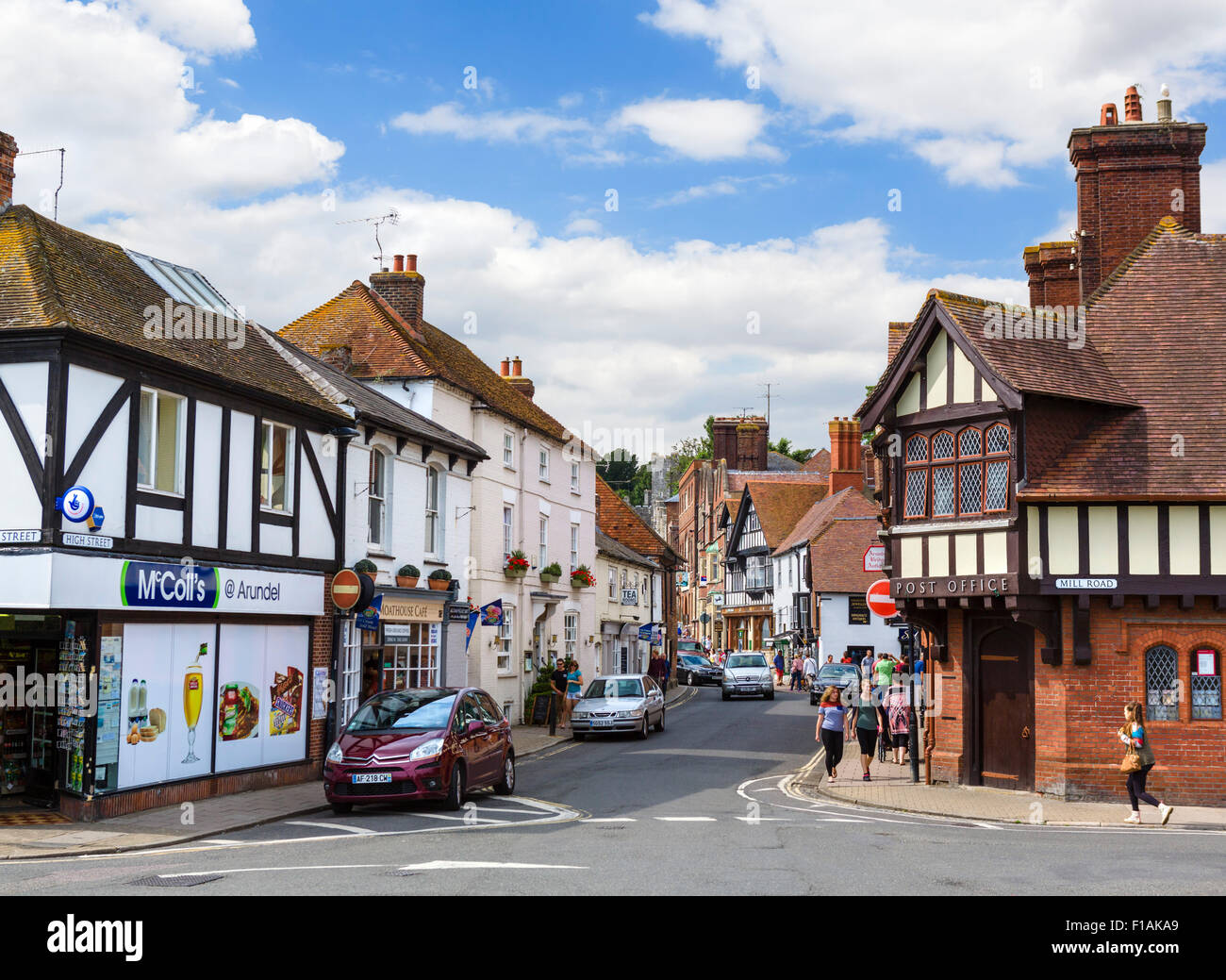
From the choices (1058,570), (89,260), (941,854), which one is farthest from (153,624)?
(1058,570)

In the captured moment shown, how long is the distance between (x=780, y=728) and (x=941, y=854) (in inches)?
774

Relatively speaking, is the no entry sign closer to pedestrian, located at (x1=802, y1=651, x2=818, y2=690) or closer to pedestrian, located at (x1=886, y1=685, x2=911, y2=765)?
pedestrian, located at (x1=886, y1=685, x2=911, y2=765)

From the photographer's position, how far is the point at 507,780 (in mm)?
18625

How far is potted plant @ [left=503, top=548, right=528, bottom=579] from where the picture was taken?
31.6 metres

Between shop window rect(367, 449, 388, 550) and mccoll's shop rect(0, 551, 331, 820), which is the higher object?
shop window rect(367, 449, 388, 550)

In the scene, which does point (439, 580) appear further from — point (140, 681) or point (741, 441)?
point (741, 441)

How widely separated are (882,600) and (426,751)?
9.01 meters

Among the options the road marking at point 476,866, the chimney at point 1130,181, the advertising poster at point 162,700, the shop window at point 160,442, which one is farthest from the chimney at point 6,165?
the chimney at point 1130,181

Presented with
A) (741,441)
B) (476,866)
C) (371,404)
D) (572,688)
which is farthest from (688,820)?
(741,441)

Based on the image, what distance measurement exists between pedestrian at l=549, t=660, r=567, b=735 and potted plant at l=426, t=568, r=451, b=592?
5.64 m

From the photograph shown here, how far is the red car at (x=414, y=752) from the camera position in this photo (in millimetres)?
15773

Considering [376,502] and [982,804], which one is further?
[376,502]

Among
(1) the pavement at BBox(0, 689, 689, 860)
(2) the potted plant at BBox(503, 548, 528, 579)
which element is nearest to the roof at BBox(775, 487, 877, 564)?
(2) the potted plant at BBox(503, 548, 528, 579)
